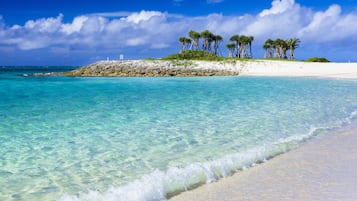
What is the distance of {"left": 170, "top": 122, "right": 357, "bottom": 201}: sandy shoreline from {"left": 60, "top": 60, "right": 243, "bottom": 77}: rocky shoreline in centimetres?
5169

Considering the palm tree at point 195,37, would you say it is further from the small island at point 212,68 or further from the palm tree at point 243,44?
the small island at point 212,68

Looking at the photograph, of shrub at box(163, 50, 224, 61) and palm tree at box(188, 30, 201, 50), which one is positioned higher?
palm tree at box(188, 30, 201, 50)

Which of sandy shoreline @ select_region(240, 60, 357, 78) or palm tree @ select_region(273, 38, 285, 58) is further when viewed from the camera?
palm tree @ select_region(273, 38, 285, 58)

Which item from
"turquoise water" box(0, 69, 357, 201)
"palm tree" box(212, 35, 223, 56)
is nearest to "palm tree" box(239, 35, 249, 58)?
"palm tree" box(212, 35, 223, 56)

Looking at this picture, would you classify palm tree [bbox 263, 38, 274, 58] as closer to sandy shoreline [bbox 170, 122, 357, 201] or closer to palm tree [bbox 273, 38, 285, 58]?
palm tree [bbox 273, 38, 285, 58]

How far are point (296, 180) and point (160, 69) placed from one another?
56034mm

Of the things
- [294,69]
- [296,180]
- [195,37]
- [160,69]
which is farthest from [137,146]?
[195,37]

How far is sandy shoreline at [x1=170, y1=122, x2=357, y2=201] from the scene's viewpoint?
5363 mm

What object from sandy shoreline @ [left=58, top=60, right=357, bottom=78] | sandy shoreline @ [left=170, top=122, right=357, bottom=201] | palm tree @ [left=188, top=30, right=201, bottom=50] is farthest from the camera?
palm tree @ [left=188, top=30, right=201, bottom=50]

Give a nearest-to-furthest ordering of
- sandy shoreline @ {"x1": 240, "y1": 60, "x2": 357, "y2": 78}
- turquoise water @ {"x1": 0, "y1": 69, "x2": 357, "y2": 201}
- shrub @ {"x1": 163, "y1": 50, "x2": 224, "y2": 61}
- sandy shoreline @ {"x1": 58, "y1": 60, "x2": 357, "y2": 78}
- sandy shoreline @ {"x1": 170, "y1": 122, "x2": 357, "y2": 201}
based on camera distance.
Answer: sandy shoreline @ {"x1": 170, "y1": 122, "x2": 357, "y2": 201}, turquoise water @ {"x1": 0, "y1": 69, "x2": 357, "y2": 201}, sandy shoreline @ {"x1": 240, "y1": 60, "x2": 357, "y2": 78}, sandy shoreline @ {"x1": 58, "y1": 60, "x2": 357, "y2": 78}, shrub @ {"x1": 163, "y1": 50, "x2": 224, "y2": 61}

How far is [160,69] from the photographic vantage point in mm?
61469

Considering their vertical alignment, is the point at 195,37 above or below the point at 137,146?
above

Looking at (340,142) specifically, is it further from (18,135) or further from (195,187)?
(18,135)

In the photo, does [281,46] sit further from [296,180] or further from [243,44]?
[296,180]
